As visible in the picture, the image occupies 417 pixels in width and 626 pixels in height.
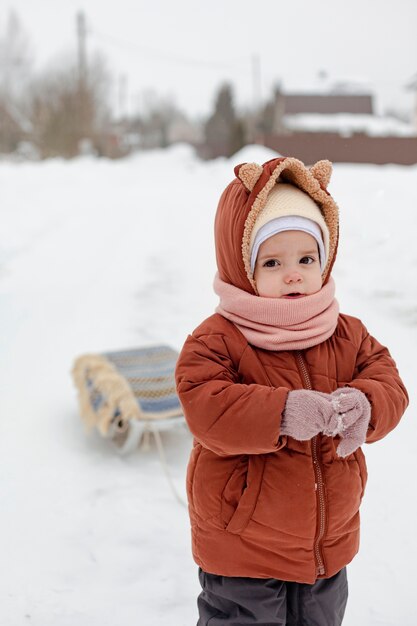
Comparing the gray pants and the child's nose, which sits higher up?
the child's nose

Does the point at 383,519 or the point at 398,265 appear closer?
the point at 383,519

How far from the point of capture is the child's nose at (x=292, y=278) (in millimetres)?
1590

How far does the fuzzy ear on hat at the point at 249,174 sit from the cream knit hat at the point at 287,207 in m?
0.06

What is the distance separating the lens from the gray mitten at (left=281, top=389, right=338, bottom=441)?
1457mm

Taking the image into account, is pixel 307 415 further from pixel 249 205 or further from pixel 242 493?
pixel 249 205

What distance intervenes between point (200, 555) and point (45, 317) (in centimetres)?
423

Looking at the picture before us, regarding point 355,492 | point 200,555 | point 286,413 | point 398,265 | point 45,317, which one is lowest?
point 45,317

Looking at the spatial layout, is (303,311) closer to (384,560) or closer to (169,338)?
(384,560)

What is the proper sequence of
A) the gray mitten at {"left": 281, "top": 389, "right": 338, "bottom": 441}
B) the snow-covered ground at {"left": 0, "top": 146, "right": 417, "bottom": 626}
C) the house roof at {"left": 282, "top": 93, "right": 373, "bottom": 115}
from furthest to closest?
the house roof at {"left": 282, "top": 93, "right": 373, "bottom": 115} < the snow-covered ground at {"left": 0, "top": 146, "right": 417, "bottom": 626} < the gray mitten at {"left": 281, "top": 389, "right": 338, "bottom": 441}

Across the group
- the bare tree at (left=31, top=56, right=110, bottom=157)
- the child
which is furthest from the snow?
the child

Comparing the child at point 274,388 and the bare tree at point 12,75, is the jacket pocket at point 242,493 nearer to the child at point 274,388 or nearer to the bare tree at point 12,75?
the child at point 274,388

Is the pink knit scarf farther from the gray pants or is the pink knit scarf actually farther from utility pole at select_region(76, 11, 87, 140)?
utility pole at select_region(76, 11, 87, 140)

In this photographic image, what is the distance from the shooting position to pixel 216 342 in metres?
1.60

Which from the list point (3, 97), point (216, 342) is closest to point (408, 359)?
point (216, 342)
